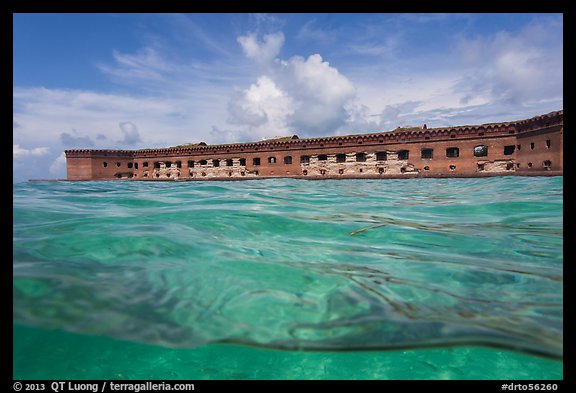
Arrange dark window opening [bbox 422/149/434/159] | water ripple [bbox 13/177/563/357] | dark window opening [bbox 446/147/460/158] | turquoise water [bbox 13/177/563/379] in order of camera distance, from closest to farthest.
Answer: turquoise water [bbox 13/177/563/379]
water ripple [bbox 13/177/563/357]
dark window opening [bbox 446/147/460/158]
dark window opening [bbox 422/149/434/159]

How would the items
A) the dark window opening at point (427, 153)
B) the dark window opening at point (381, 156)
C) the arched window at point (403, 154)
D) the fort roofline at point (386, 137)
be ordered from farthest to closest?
the dark window opening at point (381, 156) < the arched window at point (403, 154) < the dark window opening at point (427, 153) < the fort roofline at point (386, 137)

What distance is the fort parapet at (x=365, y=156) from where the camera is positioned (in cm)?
2298

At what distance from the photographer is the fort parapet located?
75.4 ft

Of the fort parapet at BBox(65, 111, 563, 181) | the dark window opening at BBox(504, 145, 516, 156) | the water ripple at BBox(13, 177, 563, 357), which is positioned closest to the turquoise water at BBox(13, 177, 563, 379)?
the water ripple at BBox(13, 177, 563, 357)

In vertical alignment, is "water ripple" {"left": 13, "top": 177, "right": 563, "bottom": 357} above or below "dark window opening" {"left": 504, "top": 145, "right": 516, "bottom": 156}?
below

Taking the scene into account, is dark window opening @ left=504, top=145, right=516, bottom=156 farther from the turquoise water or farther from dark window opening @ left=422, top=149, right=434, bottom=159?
the turquoise water

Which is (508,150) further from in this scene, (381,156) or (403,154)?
(381,156)

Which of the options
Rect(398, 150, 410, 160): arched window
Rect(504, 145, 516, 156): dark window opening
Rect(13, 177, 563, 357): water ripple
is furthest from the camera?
Rect(398, 150, 410, 160): arched window

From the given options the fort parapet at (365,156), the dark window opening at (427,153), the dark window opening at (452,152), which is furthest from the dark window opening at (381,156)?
the dark window opening at (452,152)

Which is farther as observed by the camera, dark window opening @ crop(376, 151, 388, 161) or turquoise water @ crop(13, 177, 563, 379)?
dark window opening @ crop(376, 151, 388, 161)

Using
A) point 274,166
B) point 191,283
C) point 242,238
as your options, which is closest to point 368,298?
point 191,283

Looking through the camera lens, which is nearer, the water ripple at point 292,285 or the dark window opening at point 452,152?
the water ripple at point 292,285

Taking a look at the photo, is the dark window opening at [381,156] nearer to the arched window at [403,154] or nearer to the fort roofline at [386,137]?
the fort roofline at [386,137]
